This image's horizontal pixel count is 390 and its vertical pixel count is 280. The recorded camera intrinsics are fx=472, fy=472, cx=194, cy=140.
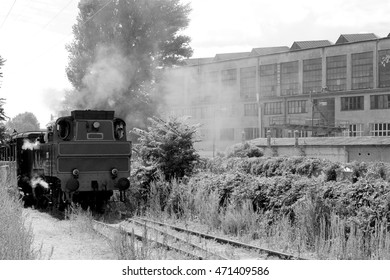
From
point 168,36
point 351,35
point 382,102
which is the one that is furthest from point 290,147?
point 351,35

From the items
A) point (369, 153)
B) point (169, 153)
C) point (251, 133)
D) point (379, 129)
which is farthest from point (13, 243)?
point (251, 133)

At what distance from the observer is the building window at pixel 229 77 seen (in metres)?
59.8

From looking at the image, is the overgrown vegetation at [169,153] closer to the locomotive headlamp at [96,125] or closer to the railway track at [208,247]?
the locomotive headlamp at [96,125]

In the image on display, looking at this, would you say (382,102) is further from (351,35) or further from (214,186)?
(214,186)

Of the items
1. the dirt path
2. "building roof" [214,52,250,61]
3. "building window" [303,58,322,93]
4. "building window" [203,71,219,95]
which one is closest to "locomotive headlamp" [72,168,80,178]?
the dirt path

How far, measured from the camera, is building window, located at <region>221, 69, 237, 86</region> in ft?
196

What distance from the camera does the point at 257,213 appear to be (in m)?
11.4

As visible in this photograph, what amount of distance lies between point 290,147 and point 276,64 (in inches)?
1045

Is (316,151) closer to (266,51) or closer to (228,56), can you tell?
(228,56)

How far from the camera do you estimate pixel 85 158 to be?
44.3 feet

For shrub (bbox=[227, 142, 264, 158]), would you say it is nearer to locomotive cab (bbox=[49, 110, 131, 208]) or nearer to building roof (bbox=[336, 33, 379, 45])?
locomotive cab (bbox=[49, 110, 131, 208])

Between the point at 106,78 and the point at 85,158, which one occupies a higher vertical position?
the point at 106,78

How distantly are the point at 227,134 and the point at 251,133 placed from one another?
3074 mm

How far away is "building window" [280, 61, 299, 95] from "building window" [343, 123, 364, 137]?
346 inches
